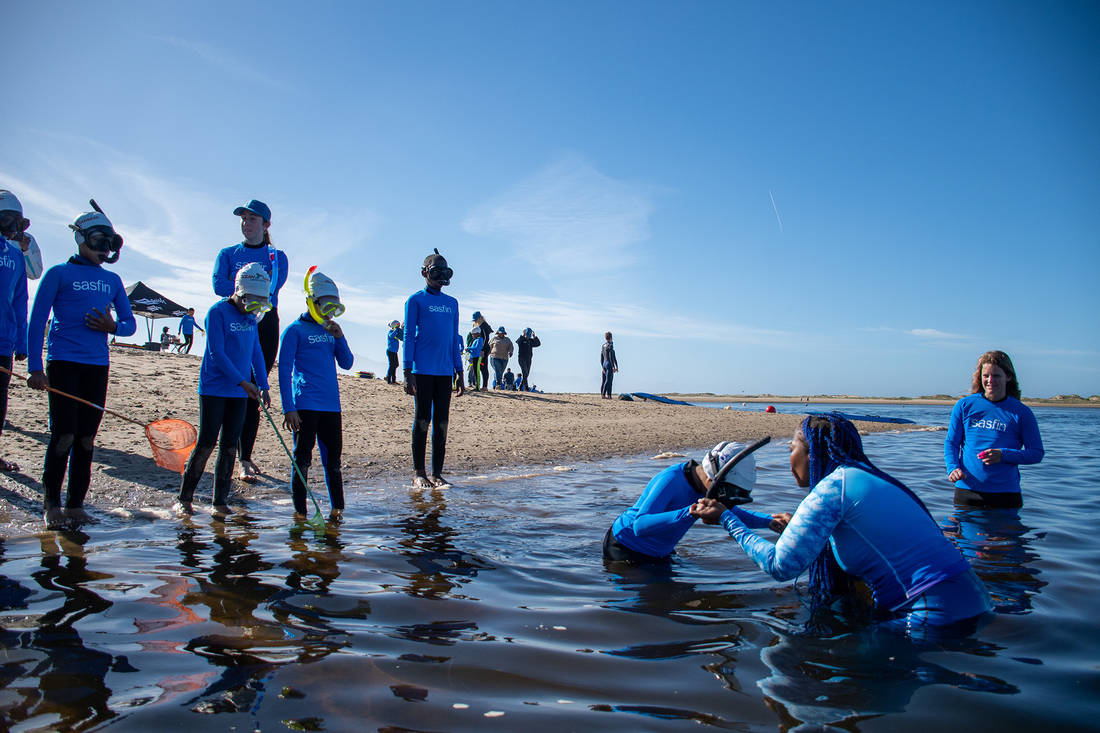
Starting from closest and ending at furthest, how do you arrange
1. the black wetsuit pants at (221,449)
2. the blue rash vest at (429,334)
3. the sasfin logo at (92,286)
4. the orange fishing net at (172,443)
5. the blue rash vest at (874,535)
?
the blue rash vest at (874,535) < the sasfin logo at (92,286) < the black wetsuit pants at (221,449) < the orange fishing net at (172,443) < the blue rash vest at (429,334)

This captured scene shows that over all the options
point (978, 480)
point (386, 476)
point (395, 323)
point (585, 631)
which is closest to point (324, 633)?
point (585, 631)

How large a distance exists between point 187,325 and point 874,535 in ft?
73.2

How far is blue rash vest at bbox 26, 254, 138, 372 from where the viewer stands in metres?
4.58

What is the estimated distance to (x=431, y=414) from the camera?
23.1 feet

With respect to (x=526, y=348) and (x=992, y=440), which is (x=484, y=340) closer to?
(x=526, y=348)

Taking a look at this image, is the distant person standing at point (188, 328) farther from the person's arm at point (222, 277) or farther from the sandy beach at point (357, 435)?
the person's arm at point (222, 277)

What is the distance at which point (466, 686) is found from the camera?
2.38 metres

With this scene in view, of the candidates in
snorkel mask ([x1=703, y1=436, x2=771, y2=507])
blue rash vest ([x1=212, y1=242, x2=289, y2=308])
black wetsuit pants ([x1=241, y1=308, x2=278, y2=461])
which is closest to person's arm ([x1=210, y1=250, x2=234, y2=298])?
blue rash vest ([x1=212, y1=242, x2=289, y2=308])

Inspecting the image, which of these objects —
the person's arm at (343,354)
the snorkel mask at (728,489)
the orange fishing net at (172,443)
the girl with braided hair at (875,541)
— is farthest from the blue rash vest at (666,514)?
the orange fishing net at (172,443)

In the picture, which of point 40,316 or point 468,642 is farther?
point 40,316

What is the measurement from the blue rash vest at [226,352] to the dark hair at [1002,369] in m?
6.42

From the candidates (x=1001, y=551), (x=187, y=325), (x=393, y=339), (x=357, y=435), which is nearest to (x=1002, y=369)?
(x=1001, y=551)

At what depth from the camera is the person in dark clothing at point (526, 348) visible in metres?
22.1

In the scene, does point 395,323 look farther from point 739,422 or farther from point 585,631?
point 585,631
